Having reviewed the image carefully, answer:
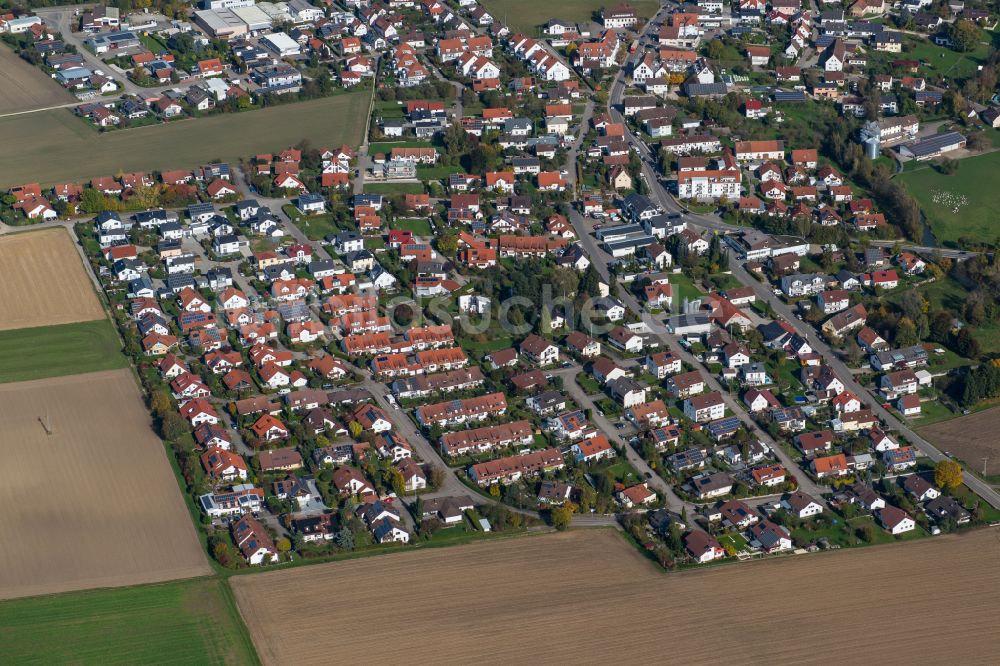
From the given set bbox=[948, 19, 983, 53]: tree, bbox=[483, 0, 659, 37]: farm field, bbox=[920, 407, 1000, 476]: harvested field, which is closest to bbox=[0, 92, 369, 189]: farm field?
bbox=[483, 0, 659, 37]: farm field

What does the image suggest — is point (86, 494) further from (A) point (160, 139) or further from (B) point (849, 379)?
(A) point (160, 139)

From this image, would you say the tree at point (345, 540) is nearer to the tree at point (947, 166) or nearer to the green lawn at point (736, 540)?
the green lawn at point (736, 540)

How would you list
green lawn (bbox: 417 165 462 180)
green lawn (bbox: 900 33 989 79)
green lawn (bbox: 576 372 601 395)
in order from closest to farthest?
A: green lawn (bbox: 576 372 601 395), green lawn (bbox: 417 165 462 180), green lawn (bbox: 900 33 989 79)

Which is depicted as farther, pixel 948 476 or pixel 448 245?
pixel 448 245

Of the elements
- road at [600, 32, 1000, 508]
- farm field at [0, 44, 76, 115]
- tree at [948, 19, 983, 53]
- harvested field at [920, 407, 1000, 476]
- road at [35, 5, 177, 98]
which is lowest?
farm field at [0, 44, 76, 115]

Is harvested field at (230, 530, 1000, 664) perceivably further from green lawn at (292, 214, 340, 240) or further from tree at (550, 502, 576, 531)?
green lawn at (292, 214, 340, 240)

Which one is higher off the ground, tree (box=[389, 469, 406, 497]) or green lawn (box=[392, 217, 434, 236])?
tree (box=[389, 469, 406, 497])

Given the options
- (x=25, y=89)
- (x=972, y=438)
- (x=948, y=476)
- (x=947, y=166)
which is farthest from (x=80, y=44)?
(x=948, y=476)
